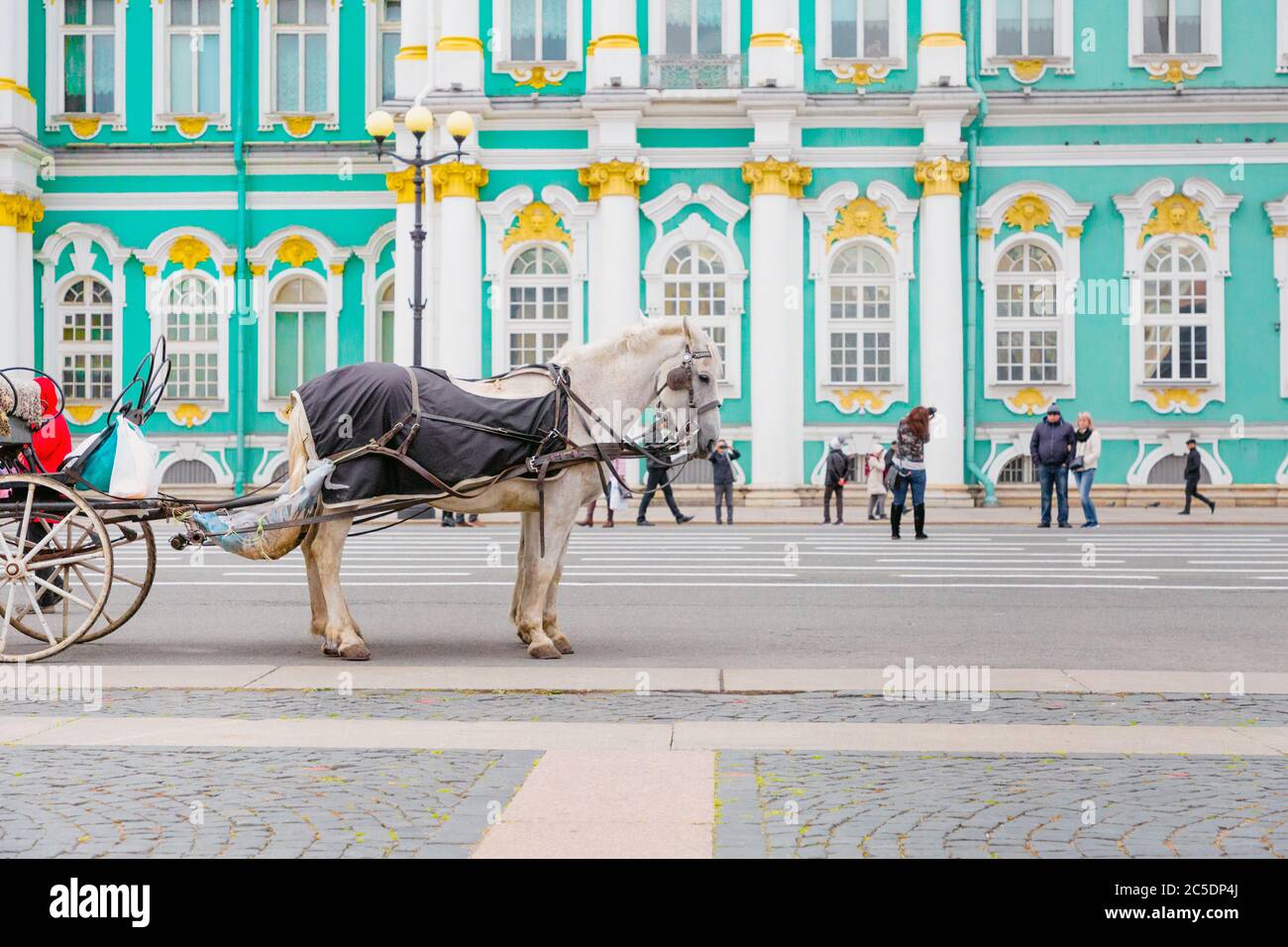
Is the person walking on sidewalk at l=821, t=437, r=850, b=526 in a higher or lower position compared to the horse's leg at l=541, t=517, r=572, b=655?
higher

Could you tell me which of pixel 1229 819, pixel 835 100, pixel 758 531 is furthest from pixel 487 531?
pixel 1229 819

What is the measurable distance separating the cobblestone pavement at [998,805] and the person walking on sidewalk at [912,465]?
16.3 metres

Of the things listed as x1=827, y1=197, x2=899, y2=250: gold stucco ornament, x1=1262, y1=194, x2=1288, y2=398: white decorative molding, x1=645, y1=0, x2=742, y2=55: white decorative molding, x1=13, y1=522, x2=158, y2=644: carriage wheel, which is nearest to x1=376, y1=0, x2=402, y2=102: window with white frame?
x1=645, y1=0, x2=742, y2=55: white decorative molding

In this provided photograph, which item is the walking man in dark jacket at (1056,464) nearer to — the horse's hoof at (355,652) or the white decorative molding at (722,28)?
the white decorative molding at (722,28)

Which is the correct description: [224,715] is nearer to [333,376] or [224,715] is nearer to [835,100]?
[333,376]

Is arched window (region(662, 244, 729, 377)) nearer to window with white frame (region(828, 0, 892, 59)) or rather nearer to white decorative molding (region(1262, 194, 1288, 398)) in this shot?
window with white frame (region(828, 0, 892, 59))

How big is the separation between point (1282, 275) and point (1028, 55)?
6.98 m

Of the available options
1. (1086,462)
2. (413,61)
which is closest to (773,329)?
(1086,462)

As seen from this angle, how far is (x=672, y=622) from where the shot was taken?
1285 centimetres

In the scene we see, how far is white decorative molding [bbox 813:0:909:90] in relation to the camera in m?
33.7

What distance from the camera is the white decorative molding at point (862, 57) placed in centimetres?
3366

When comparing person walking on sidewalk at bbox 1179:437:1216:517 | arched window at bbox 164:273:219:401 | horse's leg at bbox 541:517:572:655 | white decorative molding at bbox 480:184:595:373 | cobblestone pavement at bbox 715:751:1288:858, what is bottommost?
cobblestone pavement at bbox 715:751:1288:858

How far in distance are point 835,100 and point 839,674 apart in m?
25.3

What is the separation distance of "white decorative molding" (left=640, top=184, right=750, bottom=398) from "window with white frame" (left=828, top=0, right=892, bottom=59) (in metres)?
3.94
